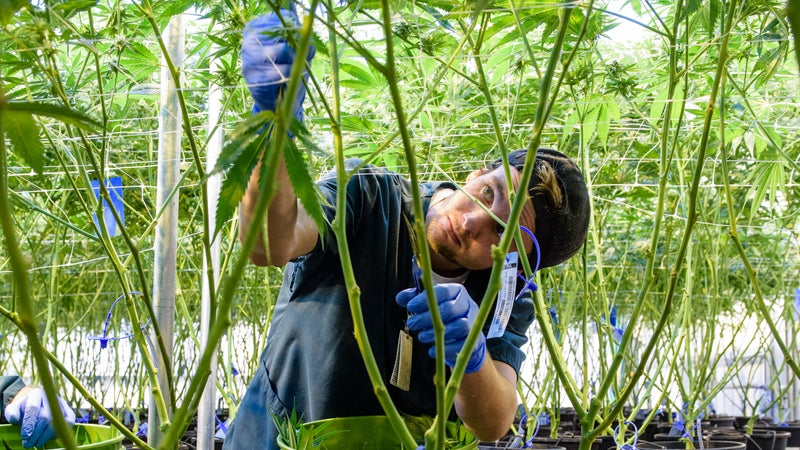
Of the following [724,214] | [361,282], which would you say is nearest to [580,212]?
[361,282]

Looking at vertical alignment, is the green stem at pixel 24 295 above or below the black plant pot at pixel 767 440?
above

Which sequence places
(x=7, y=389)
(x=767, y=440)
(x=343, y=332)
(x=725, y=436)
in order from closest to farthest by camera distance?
(x=343, y=332)
(x=7, y=389)
(x=725, y=436)
(x=767, y=440)

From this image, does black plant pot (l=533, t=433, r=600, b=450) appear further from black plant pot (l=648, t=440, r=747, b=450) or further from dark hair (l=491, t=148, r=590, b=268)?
dark hair (l=491, t=148, r=590, b=268)

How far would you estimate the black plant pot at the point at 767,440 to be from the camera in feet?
10.4

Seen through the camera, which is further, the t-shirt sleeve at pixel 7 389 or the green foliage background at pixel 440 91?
the t-shirt sleeve at pixel 7 389

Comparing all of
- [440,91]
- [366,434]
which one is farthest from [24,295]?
[440,91]

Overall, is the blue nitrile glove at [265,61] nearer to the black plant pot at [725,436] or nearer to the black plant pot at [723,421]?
the black plant pot at [725,436]

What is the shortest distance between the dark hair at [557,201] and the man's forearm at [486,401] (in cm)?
22

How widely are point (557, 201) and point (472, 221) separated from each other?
0.13 m

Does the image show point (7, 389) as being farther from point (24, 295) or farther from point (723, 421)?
point (723, 421)

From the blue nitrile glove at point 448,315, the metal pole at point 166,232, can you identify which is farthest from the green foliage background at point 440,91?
the blue nitrile glove at point 448,315

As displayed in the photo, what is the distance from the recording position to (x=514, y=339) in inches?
49.2

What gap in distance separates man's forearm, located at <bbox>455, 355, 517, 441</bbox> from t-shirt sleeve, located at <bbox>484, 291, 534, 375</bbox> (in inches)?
3.4

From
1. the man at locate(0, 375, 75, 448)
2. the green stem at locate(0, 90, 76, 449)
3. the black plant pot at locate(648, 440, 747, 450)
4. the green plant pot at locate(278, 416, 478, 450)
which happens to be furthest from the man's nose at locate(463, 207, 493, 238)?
the black plant pot at locate(648, 440, 747, 450)
